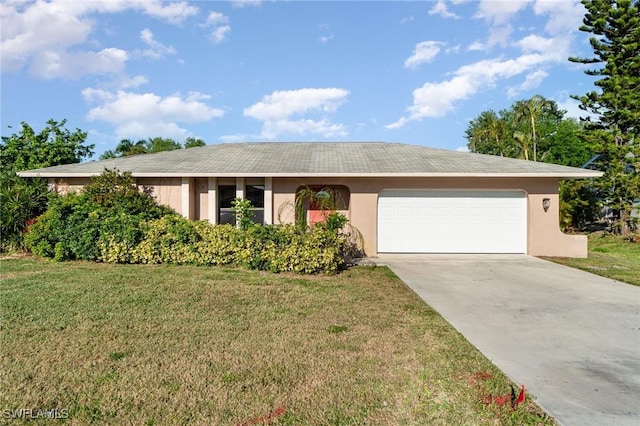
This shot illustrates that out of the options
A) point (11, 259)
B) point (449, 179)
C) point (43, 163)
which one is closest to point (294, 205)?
point (449, 179)

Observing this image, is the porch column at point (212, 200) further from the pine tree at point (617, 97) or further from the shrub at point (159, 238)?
the pine tree at point (617, 97)

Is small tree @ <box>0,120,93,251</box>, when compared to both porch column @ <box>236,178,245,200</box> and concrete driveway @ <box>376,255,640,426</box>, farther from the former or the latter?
concrete driveway @ <box>376,255,640,426</box>

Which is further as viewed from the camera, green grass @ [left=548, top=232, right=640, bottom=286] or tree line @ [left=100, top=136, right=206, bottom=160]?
tree line @ [left=100, top=136, right=206, bottom=160]

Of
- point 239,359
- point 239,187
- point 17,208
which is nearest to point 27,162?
point 17,208

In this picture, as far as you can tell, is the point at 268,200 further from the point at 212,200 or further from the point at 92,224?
the point at 92,224

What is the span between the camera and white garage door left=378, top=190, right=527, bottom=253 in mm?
11398

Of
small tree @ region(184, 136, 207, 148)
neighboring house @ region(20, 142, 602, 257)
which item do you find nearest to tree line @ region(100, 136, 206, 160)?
small tree @ region(184, 136, 207, 148)

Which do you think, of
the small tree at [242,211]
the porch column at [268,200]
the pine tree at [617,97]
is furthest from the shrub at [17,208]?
the pine tree at [617,97]

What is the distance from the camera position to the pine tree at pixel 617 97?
49.1 feet

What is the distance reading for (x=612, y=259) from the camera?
11234 millimetres

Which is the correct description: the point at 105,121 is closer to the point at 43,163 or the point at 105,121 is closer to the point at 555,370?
the point at 43,163

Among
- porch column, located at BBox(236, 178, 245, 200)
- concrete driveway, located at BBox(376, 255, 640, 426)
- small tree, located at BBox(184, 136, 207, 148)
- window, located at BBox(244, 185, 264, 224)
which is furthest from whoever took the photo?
small tree, located at BBox(184, 136, 207, 148)

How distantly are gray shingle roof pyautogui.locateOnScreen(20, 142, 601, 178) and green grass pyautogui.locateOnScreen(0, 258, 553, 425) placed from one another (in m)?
4.88

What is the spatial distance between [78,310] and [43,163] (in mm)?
16687
